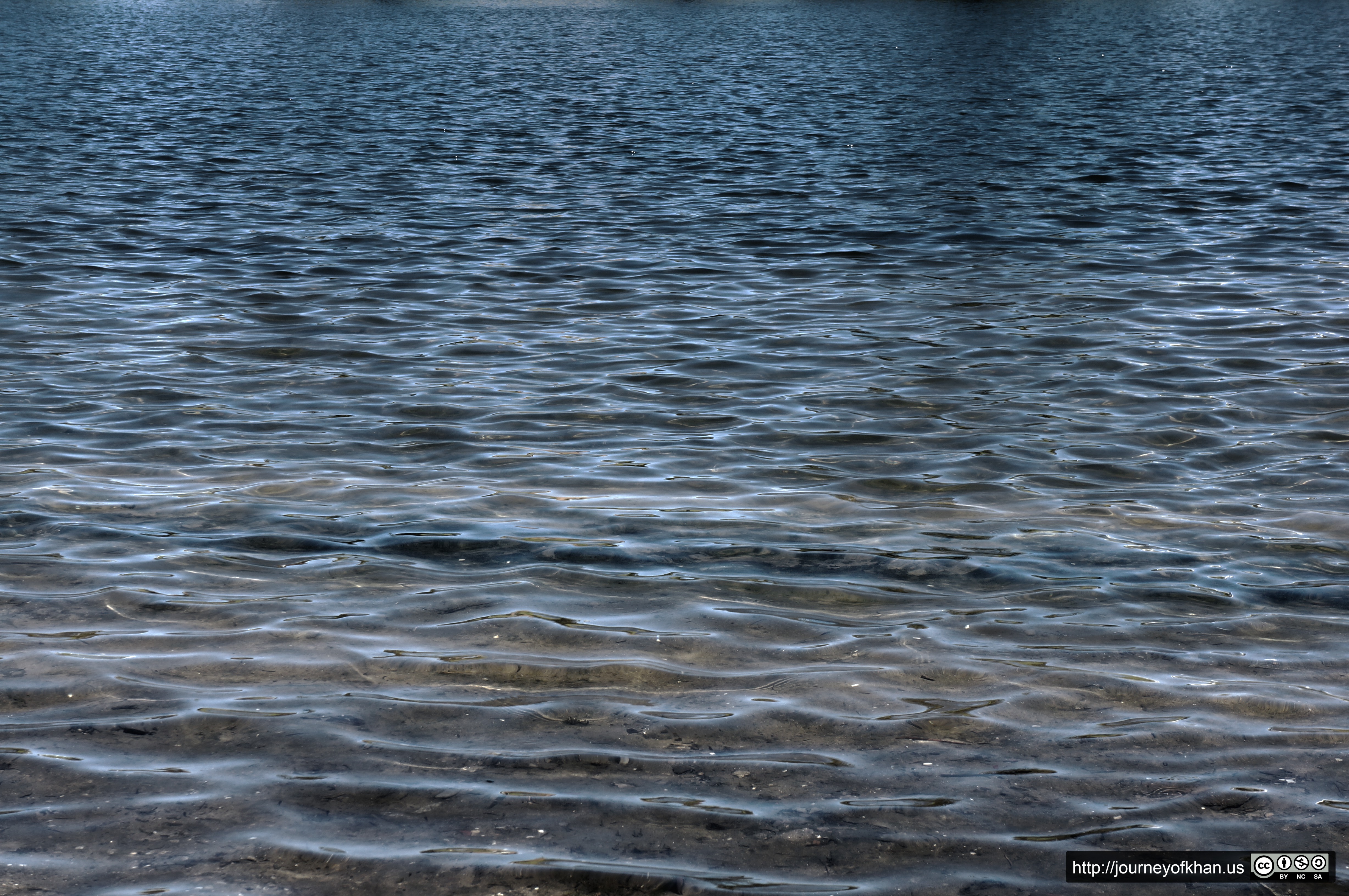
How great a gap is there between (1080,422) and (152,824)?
9.13 metres

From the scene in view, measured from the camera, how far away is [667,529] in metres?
8.96

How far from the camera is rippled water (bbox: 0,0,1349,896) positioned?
5289 mm

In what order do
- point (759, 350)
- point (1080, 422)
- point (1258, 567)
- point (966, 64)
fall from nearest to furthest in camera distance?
point (1258, 567) < point (1080, 422) < point (759, 350) < point (966, 64)

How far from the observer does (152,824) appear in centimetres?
511

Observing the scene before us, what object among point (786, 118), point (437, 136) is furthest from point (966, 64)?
point (437, 136)

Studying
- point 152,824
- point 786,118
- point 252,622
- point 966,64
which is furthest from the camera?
point 966,64

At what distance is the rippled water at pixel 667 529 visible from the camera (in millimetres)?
5289

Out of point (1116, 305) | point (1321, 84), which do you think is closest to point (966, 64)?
point (1321, 84)

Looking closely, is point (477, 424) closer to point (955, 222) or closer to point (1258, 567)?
point (1258, 567)

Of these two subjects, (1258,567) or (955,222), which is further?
(955,222)

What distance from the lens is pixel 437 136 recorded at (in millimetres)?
31859

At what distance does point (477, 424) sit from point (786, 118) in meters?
26.6

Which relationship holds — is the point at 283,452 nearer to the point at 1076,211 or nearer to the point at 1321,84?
the point at 1076,211

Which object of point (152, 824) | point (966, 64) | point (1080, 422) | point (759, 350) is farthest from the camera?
point (966, 64)
